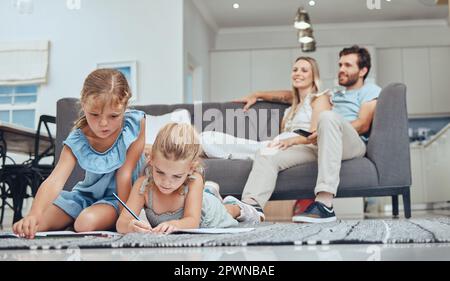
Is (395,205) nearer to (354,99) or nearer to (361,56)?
(354,99)

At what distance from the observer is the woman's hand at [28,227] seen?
4.80 feet

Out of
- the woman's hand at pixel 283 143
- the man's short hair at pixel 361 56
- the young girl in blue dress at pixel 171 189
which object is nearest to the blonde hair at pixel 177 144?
the young girl in blue dress at pixel 171 189

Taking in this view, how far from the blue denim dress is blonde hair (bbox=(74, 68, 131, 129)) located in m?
0.12

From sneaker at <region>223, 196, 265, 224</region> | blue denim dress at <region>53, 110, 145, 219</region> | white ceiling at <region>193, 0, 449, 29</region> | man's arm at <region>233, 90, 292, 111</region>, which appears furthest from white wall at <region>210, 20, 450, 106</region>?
blue denim dress at <region>53, 110, 145, 219</region>

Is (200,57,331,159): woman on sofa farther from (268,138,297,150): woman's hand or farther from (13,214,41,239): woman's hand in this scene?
(13,214,41,239): woman's hand

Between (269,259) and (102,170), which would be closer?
(269,259)

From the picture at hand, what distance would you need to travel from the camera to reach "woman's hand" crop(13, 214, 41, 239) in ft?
4.80

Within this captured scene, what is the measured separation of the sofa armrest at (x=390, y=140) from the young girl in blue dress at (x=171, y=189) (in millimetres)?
1344

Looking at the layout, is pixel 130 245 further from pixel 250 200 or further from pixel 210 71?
pixel 210 71

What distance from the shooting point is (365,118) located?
300 cm

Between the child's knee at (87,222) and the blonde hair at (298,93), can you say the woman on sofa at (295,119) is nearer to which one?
the blonde hair at (298,93)
